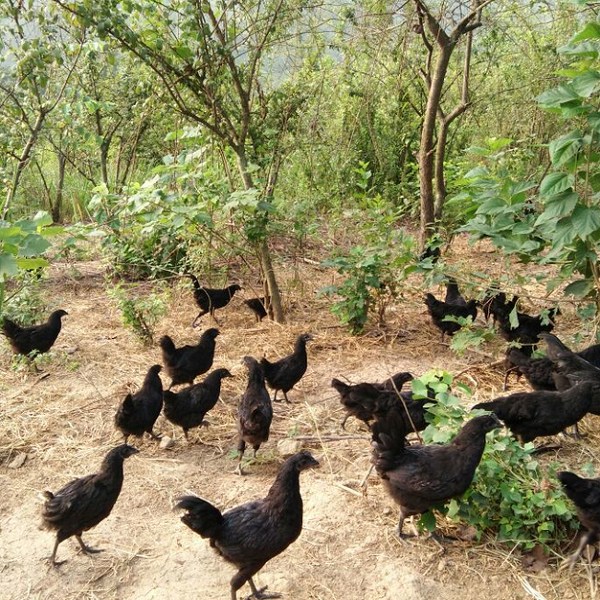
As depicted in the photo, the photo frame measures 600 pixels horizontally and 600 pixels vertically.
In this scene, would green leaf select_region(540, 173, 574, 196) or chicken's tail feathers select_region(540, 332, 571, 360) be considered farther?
chicken's tail feathers select_region(540, 332, 571, 360)

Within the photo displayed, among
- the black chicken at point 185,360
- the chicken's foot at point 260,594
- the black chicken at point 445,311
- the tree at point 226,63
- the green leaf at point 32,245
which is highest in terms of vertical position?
the tree at point 226,63

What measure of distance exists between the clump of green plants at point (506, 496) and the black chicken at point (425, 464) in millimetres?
161

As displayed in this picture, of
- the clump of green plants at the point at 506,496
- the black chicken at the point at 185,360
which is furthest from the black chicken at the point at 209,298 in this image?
the clump of green plants at the point at 506,496

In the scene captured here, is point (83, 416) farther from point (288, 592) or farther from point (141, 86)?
point (141, 86)

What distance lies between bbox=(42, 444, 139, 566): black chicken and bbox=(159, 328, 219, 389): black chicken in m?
2.00

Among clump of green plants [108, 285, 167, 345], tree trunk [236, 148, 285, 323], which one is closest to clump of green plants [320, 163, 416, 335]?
tree trunk [236, 148, 285, 323]

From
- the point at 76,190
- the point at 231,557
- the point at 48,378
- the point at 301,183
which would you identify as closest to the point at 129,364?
the point at 48,378

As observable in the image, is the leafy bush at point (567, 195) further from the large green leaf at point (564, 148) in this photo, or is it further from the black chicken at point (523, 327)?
the black chicken at point (523, 327)

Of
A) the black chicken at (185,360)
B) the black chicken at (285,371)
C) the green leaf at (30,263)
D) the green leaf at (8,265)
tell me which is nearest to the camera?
the green leaf at (8,265)

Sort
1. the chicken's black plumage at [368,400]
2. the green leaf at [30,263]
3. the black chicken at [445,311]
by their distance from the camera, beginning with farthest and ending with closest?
the black chicken at [445,311], the chicken's black plumage at [368,400], the green leaf at [30,263]

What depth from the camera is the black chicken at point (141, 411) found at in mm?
4867

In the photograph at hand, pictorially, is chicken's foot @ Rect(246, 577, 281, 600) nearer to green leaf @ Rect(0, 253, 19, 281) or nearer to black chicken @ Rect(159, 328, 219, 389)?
green leaf @ Rect(0, 253, 19, 281)

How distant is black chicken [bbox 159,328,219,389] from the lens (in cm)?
598

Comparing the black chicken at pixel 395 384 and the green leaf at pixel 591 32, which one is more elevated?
the green leaf at pixel 591 32
